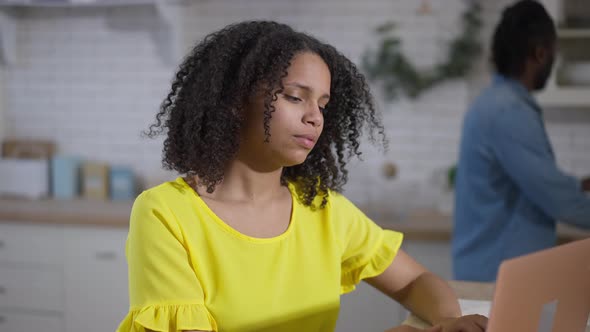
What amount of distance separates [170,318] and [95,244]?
2130 mm

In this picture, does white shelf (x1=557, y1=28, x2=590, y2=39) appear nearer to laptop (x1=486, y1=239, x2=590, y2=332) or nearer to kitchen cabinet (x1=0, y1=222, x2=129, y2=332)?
kitchen cabinet (x1=0, y1=222, x2=129, y2=332)

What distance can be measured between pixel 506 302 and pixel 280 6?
2.88m

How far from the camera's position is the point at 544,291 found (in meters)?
0.88

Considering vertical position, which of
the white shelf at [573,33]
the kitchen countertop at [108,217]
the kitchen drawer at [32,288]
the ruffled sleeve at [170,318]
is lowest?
the kitchen drawer at [32,288]

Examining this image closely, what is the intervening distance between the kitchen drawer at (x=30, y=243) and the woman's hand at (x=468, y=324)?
2.35 m

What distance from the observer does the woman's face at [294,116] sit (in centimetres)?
121

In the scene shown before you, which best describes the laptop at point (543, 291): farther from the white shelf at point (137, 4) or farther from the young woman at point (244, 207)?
the white shelf at point (137, 4)

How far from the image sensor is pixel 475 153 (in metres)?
2.21

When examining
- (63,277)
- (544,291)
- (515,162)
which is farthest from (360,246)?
(63,277)

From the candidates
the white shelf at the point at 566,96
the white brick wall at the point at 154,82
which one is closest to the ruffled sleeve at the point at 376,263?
the white shelf at the point at 566,96

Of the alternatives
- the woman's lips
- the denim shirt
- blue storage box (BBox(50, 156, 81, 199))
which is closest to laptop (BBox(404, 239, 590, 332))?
the woman's lips

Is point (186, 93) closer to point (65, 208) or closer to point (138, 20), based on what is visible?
point (65, 208)

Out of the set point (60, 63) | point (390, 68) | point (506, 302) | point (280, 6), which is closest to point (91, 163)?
point (60, 63)

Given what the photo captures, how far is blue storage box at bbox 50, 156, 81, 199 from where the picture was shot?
3.63 m
